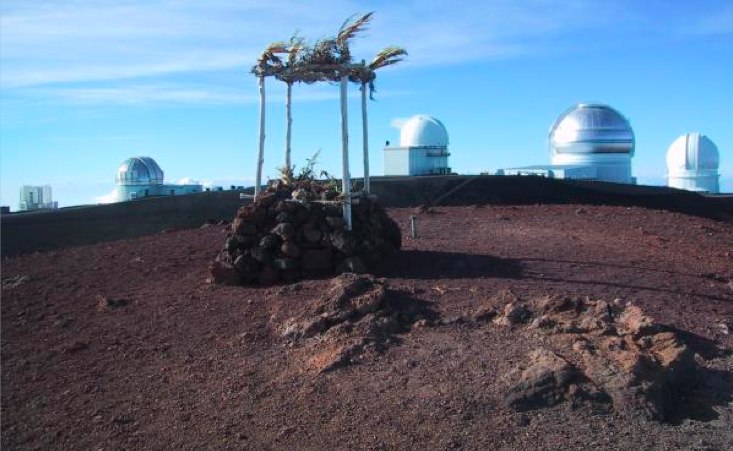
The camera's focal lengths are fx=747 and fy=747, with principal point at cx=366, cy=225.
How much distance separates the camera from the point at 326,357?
21.6 feet

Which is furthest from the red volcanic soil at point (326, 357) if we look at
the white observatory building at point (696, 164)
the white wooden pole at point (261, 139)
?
the white observatory building at point (696, 164)

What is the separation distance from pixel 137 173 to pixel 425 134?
1539cm

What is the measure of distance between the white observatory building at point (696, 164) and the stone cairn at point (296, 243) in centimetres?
4075

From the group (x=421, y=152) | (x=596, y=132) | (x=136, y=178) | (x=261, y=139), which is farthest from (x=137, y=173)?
(x=261, y=139)

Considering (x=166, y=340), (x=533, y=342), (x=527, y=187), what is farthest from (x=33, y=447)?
(x=527, y=187)

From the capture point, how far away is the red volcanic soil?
541 cm

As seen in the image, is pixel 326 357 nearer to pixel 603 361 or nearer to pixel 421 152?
pixel 603 361

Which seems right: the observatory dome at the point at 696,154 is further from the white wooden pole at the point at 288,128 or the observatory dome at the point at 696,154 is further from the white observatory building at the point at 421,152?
the white wooden pole at the point at 288,128

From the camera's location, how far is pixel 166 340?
7473mm

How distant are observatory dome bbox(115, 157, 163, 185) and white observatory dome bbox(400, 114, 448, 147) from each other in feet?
43.9

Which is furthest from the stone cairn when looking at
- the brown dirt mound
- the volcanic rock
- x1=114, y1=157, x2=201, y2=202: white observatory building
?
x1=114, y1=157, x2=201, y2=202: white observatory building

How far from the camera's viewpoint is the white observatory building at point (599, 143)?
Answer: 43688 millimetres

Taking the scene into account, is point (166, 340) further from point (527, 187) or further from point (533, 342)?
point (527, 187)

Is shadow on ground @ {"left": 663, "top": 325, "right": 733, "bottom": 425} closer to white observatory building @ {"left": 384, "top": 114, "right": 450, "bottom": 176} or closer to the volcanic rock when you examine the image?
the volcanic rock
